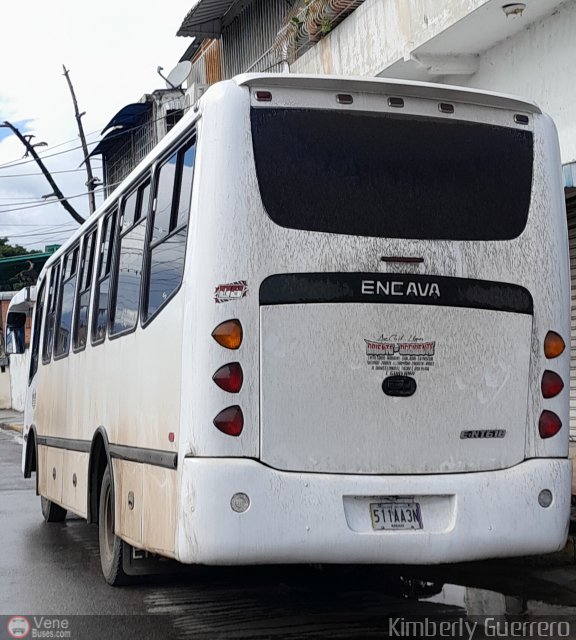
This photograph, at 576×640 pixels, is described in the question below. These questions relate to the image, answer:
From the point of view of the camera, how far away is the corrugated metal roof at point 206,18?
21328 mm

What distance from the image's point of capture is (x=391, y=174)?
20.4 ft

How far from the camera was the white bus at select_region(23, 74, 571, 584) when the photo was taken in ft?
18.8

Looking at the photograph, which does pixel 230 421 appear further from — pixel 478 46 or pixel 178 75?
pixel 178 75

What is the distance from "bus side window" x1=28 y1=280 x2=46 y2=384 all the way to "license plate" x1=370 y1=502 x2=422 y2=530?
760cm

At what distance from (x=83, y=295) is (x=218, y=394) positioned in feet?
13.6

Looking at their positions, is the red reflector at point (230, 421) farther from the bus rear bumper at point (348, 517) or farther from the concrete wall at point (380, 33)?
the concrete wall at point (380, 33)

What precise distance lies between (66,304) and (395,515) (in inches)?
223

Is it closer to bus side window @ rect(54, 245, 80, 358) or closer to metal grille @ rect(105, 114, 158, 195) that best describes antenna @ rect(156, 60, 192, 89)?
metal grille @ rect(105, 114, 158, 195)

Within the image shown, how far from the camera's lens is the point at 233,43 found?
2236 cm

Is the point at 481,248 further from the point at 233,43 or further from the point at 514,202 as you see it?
the point at 233,43

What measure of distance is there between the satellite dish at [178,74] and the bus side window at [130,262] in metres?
16.8

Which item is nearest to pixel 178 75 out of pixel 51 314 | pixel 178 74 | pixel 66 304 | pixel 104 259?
pixel 178 74

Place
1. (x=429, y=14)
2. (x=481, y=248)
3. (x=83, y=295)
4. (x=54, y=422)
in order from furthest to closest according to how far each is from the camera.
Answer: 1. (x=429, y=14)
2. (x=54, y=422)
3. (x=83, y=295)
4. (x=481, y=248)

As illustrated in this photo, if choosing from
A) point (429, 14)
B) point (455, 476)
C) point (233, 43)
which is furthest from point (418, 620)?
point (233, 43)
